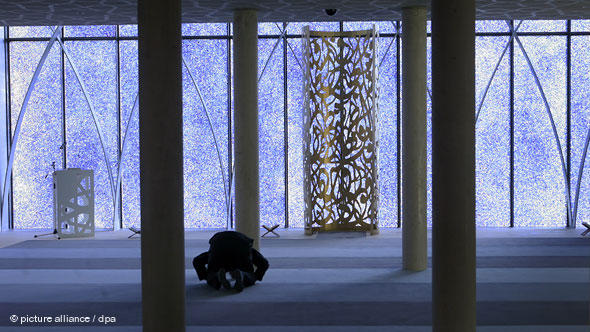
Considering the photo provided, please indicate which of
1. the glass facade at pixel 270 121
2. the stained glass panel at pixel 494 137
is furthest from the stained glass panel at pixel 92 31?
the stained glass panel at pixel 494 137

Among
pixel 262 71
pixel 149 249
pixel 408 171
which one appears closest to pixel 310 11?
pixel 408 171

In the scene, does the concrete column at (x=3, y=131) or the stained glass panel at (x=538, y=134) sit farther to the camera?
the concrete column at (x=3, y=131)

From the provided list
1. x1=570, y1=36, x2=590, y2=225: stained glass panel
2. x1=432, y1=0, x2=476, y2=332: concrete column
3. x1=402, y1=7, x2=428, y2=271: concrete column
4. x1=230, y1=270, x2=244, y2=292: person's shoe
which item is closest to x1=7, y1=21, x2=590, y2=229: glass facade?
x1=570, y1=36, x2=590, y2=225: stained glass panel

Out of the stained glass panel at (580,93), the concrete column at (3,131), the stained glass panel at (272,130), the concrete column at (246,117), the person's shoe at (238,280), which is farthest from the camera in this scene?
the stained glass panel at (272,130)

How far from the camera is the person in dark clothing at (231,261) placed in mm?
11977

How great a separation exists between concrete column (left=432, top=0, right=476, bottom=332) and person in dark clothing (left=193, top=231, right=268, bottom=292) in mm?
4567

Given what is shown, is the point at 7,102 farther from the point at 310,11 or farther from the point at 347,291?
the point at 347,291

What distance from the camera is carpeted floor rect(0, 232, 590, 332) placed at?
9.79m

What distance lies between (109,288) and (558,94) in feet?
43.7

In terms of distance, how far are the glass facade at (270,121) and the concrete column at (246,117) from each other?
233 inches

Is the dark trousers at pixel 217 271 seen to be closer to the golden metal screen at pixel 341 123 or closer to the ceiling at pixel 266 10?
the ceiling at pixel 266 10

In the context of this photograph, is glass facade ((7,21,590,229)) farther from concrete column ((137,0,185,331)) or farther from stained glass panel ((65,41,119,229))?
concrete column ((137,0,185,331))

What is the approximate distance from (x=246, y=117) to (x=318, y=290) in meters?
3.99

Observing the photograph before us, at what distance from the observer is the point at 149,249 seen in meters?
8.08
